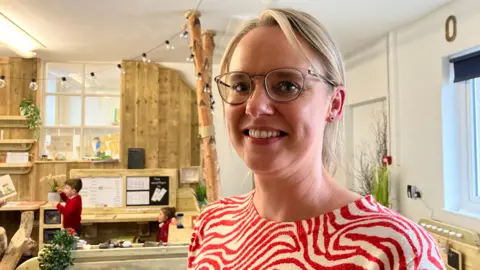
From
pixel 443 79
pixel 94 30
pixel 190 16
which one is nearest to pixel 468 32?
pixel 443 79

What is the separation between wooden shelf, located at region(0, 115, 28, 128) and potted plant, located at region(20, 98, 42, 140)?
67 millimetres

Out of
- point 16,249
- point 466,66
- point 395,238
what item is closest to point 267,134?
point 395,238

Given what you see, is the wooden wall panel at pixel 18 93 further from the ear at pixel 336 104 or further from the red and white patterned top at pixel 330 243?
the ear at pixel 336 104

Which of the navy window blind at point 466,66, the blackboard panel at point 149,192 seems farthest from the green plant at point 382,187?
the blackboard panel at point 149,192

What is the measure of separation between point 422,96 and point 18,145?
5106mm

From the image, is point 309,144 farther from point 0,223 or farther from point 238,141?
point 0,223

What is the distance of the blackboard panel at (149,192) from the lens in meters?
5.33

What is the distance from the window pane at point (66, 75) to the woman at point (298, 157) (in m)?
5.58

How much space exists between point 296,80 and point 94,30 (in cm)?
391

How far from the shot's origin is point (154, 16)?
3578mm

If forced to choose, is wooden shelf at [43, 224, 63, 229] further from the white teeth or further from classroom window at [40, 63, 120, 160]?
the white teeth

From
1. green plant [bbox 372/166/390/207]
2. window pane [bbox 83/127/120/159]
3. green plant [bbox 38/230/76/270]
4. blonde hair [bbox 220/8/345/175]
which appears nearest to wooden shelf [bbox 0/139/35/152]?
window pane [bbox 83/127/120/159]

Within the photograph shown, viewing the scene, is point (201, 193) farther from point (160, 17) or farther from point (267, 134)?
point (267, 134)

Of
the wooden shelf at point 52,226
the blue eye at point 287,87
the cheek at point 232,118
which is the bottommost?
the wooden shelf at point 52,226
